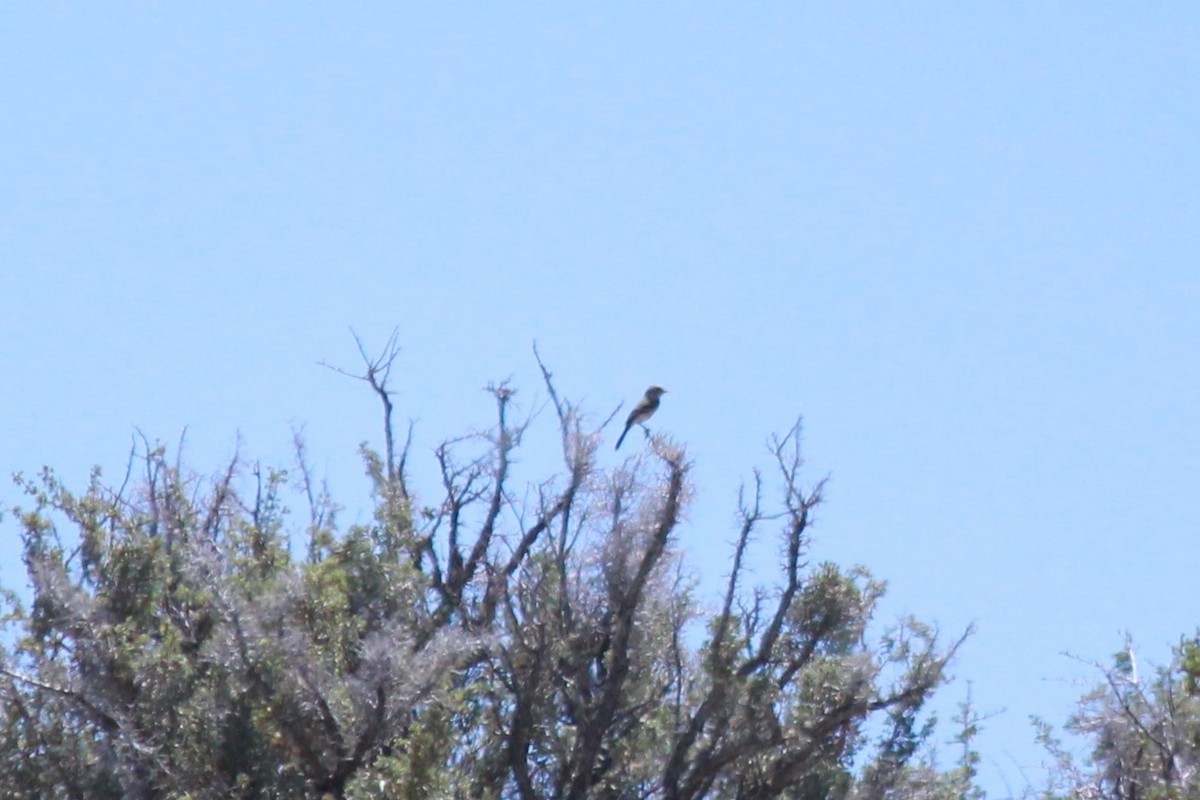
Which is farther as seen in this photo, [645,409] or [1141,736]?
[645,409]

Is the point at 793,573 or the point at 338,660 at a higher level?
the point at 793,573

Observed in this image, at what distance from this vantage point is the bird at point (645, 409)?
17.0m

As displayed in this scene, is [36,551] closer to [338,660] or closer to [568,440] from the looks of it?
[338,660]

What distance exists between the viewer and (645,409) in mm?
17281

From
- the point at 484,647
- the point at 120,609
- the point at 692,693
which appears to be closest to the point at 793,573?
the point at 692,693

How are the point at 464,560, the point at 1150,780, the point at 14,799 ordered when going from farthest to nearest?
1. the point at 464,560
2. the point at 14,799
3. the point at 1150,780

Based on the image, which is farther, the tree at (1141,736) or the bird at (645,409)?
the bird at (645,409)

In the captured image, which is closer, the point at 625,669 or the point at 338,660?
the point at 338,660

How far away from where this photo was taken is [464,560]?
15242mm

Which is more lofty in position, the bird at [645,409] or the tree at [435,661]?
the bird at [645,409]

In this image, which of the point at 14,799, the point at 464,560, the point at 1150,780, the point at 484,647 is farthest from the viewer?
the point at 464,560

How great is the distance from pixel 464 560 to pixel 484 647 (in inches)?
53.8

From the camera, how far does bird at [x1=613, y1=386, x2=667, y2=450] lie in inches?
670

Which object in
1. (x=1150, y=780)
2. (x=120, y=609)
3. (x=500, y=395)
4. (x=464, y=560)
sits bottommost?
(x=1150, y=780)
